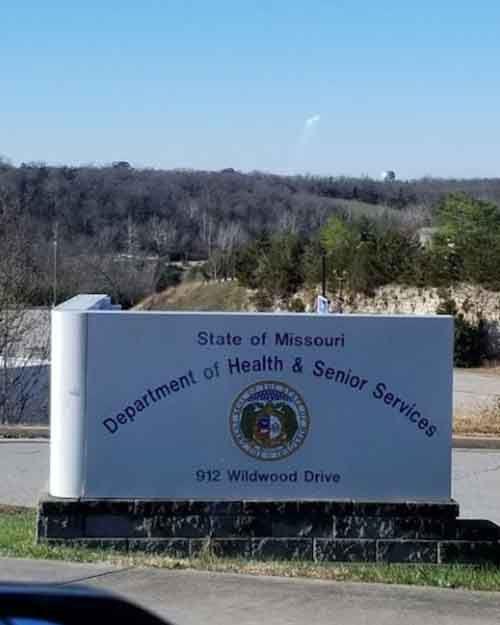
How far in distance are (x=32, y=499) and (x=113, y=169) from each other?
275 feet

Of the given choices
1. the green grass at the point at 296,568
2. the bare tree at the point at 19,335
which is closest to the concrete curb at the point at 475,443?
the green grass at the point at 296,568

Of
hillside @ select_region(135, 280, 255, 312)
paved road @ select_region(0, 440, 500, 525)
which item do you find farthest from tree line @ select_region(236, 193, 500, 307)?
paved road @ select_region(0, 440, 500, 525)

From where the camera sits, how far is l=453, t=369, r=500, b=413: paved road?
28.2 metres

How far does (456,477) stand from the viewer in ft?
55.1

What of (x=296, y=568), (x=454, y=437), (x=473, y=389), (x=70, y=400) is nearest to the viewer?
(x=296, y=568)

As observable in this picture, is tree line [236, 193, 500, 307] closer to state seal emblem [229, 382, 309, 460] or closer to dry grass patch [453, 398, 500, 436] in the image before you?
dry grass patch [453, 398, 500, 436]

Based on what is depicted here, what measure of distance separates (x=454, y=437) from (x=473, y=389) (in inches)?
551

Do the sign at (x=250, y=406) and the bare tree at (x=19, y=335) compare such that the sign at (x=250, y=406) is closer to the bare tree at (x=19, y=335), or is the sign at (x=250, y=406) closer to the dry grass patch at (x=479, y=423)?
the dry grass patch at (x=479, y=423)

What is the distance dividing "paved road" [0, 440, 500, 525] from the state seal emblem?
4.52 metres

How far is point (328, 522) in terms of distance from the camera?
984 cm

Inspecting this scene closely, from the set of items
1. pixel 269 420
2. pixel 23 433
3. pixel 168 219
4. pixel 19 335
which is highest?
pixel 168 219

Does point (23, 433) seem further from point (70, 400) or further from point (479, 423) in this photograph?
point (70, 400)

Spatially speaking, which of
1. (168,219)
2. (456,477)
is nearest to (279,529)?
(456,477)

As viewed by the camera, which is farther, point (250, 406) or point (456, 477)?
point (456, 477)
